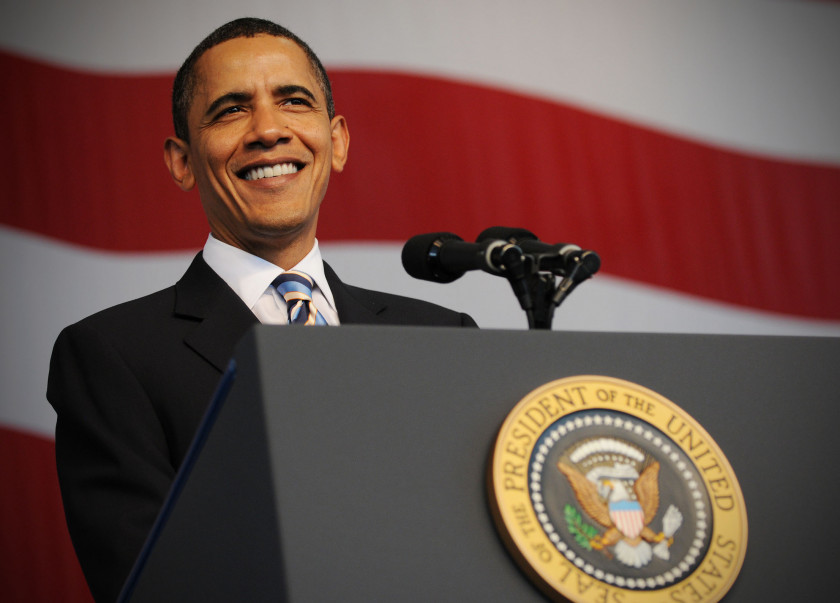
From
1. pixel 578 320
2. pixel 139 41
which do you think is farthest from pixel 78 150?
pixel 578 320

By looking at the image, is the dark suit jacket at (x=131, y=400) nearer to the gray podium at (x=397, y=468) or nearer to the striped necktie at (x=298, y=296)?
the striped necktie at (x=298, y=296)

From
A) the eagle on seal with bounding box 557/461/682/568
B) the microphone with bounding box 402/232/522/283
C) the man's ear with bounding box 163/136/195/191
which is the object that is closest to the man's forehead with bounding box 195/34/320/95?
the man's ear with bounding box 163/136/195/191

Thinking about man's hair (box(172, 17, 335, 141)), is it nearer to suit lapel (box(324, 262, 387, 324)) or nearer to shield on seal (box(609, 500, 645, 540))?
suit lapel (box(324, 262, 387, 324))

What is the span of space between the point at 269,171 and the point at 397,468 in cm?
90

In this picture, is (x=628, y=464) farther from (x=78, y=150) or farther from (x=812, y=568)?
(x=78, y=150)

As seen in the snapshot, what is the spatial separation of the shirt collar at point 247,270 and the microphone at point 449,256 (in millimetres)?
493

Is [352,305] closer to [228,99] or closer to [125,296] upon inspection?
[228,99]

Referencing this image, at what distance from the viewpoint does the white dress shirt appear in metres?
1.52

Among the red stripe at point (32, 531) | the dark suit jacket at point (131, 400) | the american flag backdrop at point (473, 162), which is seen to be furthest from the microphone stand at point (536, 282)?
the red stripe at point (32, 531)

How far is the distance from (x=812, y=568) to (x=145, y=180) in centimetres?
199

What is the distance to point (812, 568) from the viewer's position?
0.85m

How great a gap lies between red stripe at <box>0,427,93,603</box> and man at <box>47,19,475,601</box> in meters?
1.00

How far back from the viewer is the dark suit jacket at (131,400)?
3.74ft

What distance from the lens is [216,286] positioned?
1509 mm
